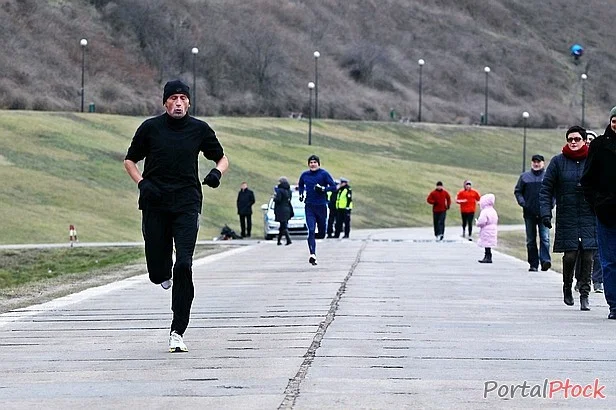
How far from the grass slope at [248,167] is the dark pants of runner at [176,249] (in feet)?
97.9

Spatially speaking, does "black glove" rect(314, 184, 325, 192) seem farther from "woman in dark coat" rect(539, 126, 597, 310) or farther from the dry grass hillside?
the dry grass hillside

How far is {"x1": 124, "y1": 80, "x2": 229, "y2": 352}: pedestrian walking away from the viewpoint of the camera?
11.1 m

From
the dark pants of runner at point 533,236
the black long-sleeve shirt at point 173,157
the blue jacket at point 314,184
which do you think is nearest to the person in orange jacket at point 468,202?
the blue jacket at point 314,184

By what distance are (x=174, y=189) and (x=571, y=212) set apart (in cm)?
586

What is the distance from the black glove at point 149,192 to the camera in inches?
435

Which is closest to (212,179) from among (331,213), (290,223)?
(331,213)

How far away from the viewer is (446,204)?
42250mm

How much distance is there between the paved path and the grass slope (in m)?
24.9

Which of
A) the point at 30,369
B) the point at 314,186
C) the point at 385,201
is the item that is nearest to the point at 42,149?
the point at 385,201

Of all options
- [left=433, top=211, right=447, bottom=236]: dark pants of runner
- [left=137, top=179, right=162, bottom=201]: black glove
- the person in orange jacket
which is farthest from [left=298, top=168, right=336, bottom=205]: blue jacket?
the person in orange jacket

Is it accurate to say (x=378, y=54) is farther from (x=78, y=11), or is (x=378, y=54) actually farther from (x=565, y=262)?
(x=565, y=262)

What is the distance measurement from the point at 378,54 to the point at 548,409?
450ft

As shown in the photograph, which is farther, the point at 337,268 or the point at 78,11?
the point at 78,11

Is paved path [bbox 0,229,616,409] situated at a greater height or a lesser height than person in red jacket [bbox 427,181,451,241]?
greater
